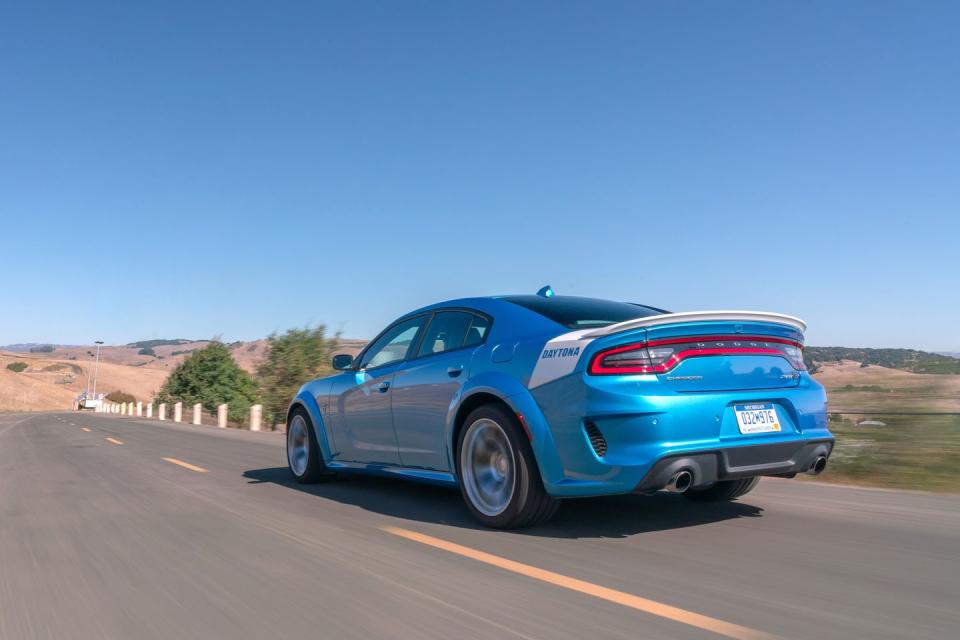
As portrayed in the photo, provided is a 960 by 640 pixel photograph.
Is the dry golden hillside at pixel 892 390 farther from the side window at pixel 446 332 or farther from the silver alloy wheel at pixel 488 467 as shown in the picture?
the silver alloy wheel at pixel 488 467

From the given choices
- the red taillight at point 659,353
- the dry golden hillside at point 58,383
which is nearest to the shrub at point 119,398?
the dry golden hillside at point 58,383

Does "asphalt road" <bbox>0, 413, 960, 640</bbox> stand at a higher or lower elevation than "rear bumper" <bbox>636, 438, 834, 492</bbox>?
lower

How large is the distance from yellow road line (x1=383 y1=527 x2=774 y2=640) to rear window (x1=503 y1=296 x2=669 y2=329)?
146 centimetres

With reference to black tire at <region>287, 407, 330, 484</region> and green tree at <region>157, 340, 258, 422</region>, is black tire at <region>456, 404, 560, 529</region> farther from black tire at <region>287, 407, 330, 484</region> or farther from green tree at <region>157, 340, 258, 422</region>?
green tree at <region>157, 340, 258, 422</region>

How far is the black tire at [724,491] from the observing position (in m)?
5.83

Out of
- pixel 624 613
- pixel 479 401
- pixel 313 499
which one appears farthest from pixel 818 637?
pixel 313 499

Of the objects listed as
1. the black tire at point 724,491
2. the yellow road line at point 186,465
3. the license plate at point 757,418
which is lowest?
the black tire at point 724,491

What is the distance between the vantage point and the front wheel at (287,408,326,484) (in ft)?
25.2

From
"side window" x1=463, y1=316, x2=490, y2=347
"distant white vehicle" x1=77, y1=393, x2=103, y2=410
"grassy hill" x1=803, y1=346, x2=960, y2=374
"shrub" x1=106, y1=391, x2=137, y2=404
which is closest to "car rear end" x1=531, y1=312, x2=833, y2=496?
"side window" x1=463, y1=316, x2=490, y2=347

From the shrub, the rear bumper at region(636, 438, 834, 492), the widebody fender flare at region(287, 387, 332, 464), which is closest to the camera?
the rear bumper at region(636, 438, 834, 492)

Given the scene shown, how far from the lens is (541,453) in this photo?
4645 mm

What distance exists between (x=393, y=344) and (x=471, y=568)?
2770mm

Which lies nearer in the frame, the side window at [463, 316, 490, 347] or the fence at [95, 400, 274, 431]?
the side window at [463, 316, 490, 347]

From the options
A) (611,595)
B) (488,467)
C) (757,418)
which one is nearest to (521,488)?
(488,467)
